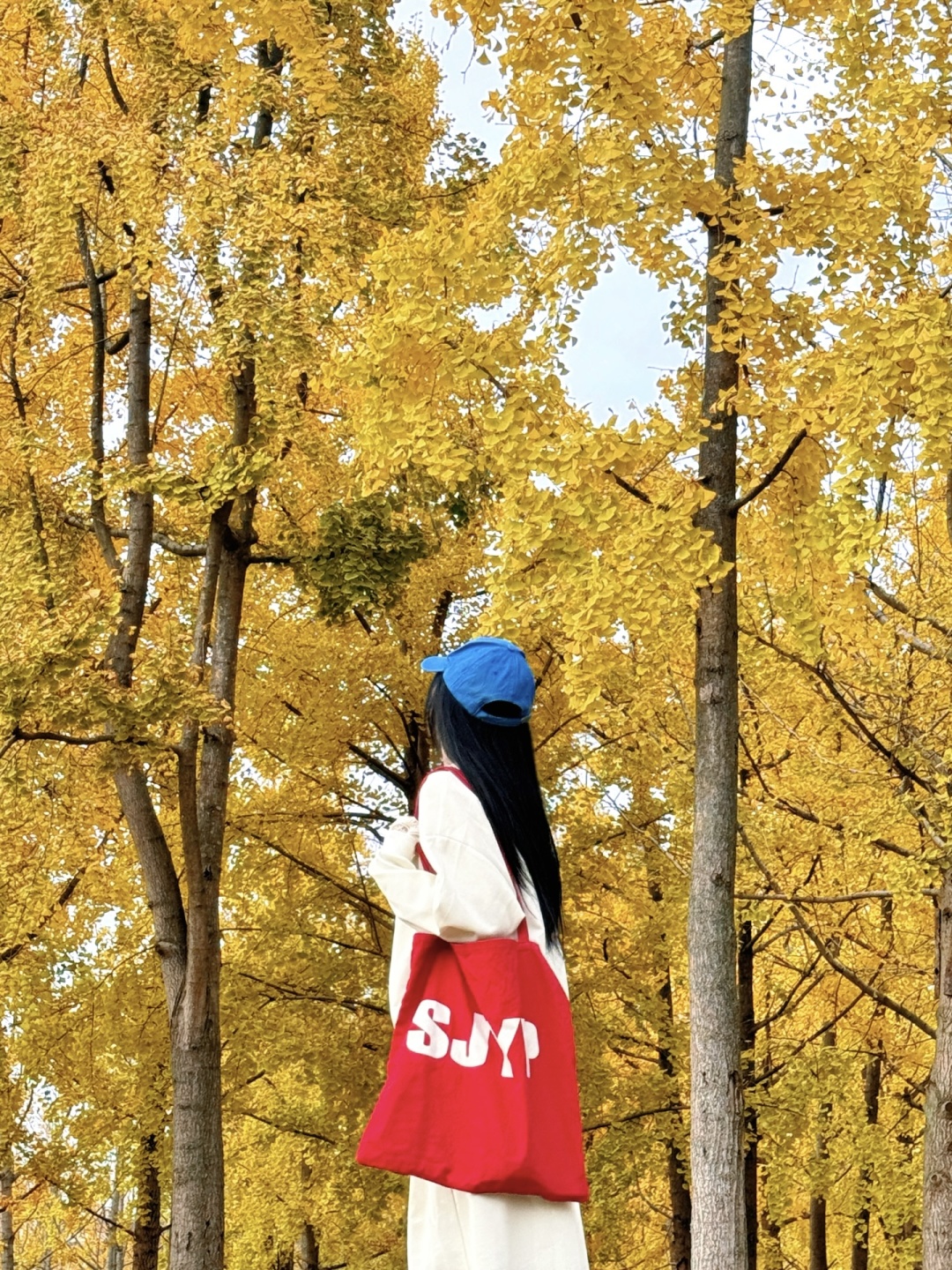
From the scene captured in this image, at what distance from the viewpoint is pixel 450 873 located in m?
2.43

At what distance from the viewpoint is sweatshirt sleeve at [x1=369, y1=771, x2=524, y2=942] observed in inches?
95.3

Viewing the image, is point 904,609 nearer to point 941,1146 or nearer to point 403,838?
point 941,1146

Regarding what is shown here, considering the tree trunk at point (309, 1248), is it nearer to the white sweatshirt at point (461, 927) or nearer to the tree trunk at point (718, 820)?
the tree trunk at point (718, 820)

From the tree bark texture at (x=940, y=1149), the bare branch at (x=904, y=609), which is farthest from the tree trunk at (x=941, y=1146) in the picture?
the bare branch at (x=904, y=609)

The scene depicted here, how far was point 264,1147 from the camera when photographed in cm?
1395

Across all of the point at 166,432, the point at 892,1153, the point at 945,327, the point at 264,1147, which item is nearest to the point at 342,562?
the point at 166,432

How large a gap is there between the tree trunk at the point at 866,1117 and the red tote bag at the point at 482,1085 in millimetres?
10485

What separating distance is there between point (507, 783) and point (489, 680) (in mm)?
197

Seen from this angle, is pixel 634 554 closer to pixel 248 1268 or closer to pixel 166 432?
pixel 166 432

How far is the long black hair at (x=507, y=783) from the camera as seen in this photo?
2.57 meters

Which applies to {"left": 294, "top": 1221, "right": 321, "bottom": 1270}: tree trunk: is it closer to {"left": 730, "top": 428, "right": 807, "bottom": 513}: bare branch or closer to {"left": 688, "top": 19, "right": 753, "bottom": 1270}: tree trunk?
{"left": 688, "top": 19, "right": 753, "bottom": 1270}: tree trunk

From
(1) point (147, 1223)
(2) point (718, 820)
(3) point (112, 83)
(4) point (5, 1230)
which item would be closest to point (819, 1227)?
(1) point (147, 1223)

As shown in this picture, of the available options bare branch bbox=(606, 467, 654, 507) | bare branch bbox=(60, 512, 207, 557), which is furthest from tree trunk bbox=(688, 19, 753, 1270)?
bare branch bbox=(60, 512, 207, 557)

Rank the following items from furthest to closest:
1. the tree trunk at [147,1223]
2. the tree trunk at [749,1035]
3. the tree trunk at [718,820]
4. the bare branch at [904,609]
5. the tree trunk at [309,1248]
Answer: the tree trunk at [309,1248], the tree trunk at [147,1223], the tree trunk at [749,1035], the bare branch at [904,609], the tree trunk at [718,820]
